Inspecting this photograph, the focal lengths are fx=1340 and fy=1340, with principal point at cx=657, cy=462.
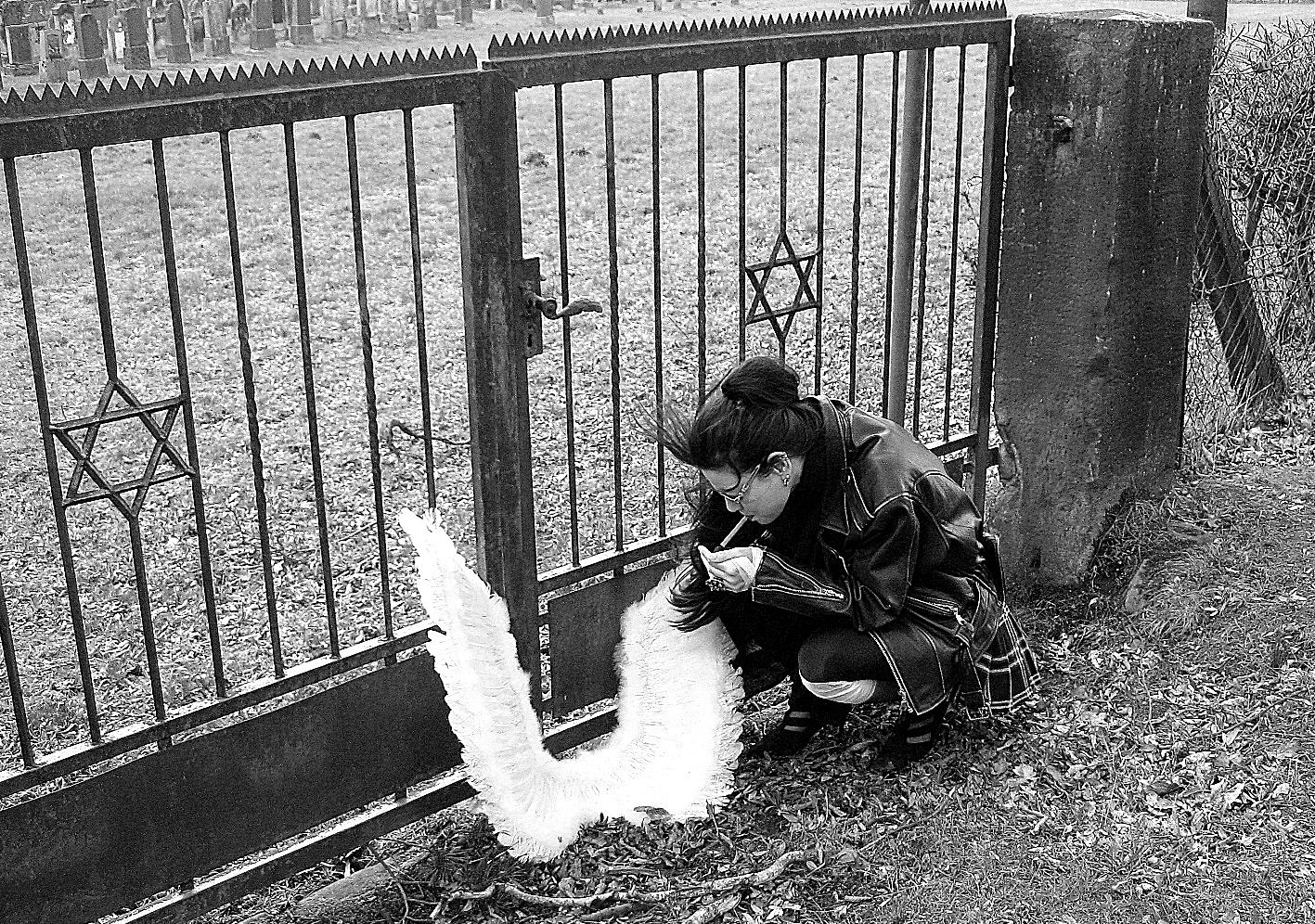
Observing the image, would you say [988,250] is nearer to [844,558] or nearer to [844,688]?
[844,558]

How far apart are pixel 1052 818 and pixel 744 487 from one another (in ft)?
3.65

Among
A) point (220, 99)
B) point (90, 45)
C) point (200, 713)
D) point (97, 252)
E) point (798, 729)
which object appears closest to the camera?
point (97, 252)

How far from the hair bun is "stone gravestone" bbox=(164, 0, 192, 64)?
16.1 ft

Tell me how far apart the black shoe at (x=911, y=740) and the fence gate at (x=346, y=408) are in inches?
29.4

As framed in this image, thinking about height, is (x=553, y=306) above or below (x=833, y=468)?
above

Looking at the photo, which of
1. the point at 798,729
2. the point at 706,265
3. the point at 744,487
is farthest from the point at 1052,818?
the point at 706,265

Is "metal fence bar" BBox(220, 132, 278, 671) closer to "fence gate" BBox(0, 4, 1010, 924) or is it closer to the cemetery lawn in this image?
"fence gate" BBox(0, 4, 1010, 924)

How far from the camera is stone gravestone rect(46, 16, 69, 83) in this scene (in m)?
5.55

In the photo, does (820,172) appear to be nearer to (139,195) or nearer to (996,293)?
(996,293)

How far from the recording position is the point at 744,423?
300 centimetres

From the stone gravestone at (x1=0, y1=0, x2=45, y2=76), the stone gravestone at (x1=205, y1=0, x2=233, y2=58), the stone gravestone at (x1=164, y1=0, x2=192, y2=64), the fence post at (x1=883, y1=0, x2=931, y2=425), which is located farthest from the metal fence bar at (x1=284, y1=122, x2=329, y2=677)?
the stone gravestone at (x1=164, y1=0, x2=192, y2=64)

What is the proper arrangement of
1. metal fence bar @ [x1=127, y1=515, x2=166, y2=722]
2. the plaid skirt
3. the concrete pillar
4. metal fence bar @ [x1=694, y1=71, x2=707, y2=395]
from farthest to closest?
the concrete pillar → the plaid skirt → metal fence bar @ [x1=694, y1=71, x2=707, y2=395] → metal fence bar @ [x1=127, y1=515, x2=166, y2=722]

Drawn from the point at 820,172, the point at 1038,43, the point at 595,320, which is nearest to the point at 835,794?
the point at 820,172

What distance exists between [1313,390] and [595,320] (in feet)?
11.2
